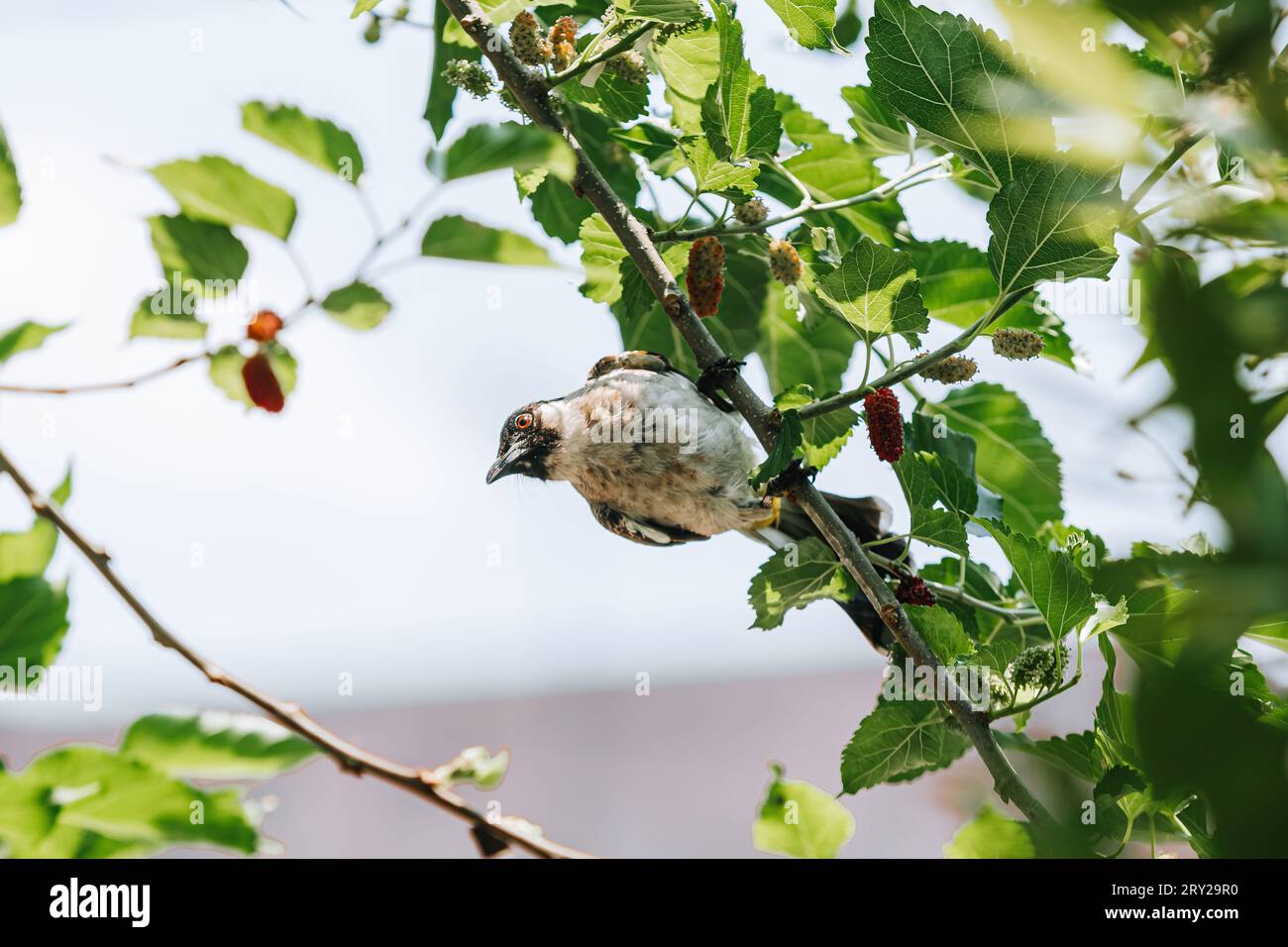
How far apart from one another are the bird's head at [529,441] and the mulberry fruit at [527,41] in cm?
140

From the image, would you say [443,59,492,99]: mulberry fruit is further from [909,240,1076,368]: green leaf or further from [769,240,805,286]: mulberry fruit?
[909,240,1076,368]: green leaf

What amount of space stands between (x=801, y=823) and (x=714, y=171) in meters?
1.02

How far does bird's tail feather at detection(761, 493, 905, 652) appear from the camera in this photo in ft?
8.23

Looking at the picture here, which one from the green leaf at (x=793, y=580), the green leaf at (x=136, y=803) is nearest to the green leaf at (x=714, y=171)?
the green leaf at (x=793, y=580)

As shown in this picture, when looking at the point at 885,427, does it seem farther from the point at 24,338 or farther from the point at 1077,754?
the point at 24,338

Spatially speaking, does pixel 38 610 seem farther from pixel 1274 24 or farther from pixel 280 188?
pixel 1274 24

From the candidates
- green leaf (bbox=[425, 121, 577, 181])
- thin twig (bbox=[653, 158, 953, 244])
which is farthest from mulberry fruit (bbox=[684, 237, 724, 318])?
green leaf (bbox=[425, 121, 577, 181])

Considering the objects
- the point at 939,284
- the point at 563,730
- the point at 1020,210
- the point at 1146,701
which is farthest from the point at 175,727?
the point at 563,730

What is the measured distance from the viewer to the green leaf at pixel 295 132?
36.4 inches

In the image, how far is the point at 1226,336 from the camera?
0.36 metres

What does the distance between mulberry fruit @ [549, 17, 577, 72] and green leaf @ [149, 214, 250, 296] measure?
2.62 feet

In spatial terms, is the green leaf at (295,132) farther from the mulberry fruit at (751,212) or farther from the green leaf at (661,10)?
the mulberry fruit at (751,212)

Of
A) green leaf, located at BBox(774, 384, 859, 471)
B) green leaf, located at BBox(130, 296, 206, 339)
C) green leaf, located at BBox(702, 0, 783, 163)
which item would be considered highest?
green leaf, located at BBox(702, 0, 783, 163)

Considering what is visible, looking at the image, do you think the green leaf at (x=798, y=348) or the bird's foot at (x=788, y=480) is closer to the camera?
the bird's foot at (x=788, y=480)
